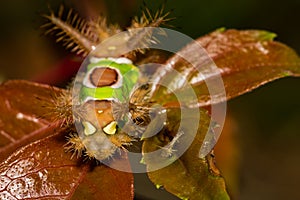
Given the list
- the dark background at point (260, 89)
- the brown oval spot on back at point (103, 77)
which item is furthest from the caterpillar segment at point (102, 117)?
the dark background at point (260, 89)

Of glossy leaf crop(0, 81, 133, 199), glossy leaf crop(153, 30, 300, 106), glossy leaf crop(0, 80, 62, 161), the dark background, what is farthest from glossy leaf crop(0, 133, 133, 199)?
the dark background

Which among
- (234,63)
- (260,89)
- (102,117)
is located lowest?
(260,89)

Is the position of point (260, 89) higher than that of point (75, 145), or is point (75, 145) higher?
point (75, 145)

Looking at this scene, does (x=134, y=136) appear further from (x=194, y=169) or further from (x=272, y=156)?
(x=272, y=156)

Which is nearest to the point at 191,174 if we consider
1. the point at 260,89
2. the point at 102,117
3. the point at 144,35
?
the point at 102,117

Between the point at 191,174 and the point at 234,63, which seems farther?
the point at 234,63

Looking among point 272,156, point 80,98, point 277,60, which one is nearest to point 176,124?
point 80,98

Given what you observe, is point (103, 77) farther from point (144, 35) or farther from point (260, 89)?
point (260, 89)
